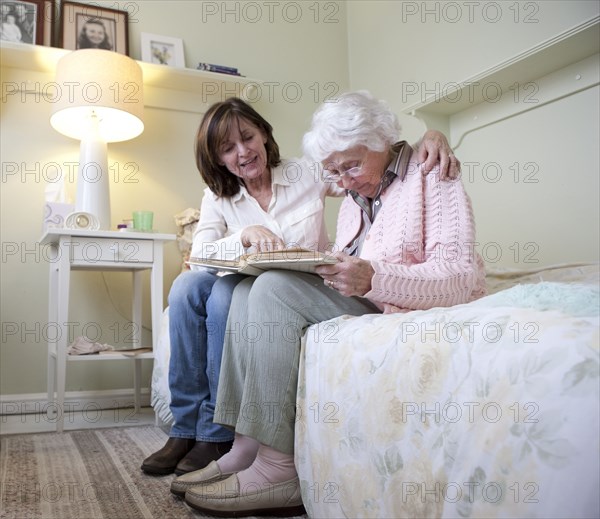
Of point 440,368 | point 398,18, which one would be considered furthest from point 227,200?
point 398,18

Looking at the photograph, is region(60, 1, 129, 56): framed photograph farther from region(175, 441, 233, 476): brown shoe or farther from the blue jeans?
region(175, 441, 233, 476): brown shoe

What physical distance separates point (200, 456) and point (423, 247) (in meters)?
0.68

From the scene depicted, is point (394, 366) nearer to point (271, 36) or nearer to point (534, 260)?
point (534, 260)

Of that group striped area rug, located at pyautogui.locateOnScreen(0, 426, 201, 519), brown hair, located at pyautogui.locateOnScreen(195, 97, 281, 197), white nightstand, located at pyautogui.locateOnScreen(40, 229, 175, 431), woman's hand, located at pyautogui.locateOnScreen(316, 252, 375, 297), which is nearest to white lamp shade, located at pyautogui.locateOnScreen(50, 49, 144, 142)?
white nightstand, located at pyautogui.locateOnScreen(40, 229, 175, 431)

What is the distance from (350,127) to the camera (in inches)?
49.1

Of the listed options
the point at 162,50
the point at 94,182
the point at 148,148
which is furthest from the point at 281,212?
the point at 162,50

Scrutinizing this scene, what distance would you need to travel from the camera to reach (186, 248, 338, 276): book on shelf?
1.05 metres

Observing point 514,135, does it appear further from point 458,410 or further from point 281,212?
point 458,410

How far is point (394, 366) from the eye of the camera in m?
0.88

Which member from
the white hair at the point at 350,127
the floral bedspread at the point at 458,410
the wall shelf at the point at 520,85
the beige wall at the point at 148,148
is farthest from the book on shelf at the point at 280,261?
the beige wall at the point at 148,148

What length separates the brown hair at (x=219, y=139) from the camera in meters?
1.61

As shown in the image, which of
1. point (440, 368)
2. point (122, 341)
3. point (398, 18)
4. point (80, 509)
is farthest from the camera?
point (398, 18)

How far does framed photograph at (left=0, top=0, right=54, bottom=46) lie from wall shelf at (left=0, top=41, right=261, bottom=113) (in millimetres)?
95

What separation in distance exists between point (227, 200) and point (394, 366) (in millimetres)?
925
